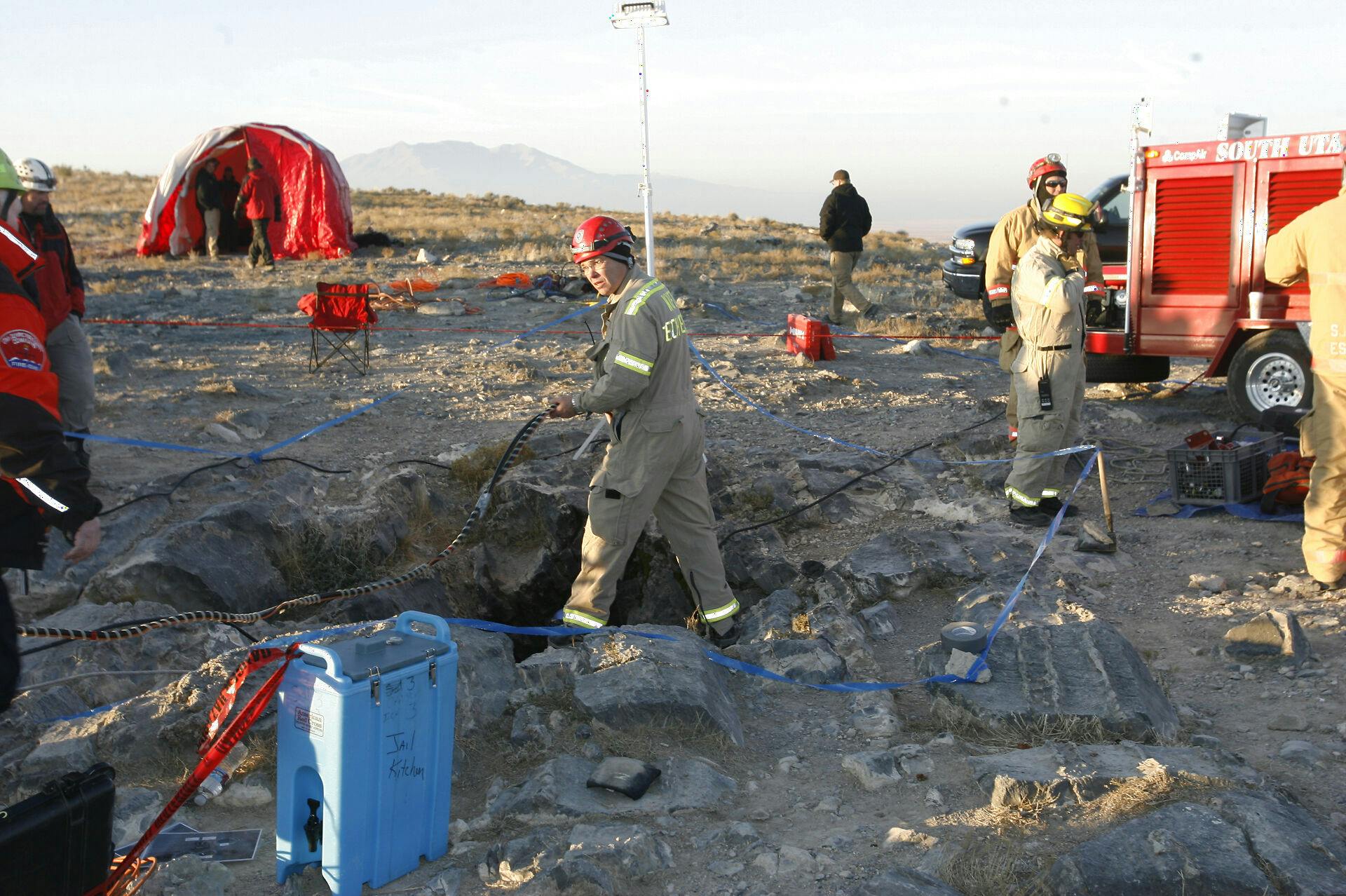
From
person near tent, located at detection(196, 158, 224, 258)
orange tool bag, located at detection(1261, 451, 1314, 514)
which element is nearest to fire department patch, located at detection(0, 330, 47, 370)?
orange tool bag, located at detection(1261, 451, 1314, 514)

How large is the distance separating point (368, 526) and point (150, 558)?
4.45 ft

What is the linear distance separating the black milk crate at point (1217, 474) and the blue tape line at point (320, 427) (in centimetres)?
578

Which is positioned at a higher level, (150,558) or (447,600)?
(150,558)

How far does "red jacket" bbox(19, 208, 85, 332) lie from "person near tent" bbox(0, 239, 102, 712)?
3233 millimetres

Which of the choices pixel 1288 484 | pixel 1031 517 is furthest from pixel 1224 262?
pixel 1031 517

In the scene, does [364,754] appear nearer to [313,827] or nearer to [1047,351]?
[313,827]

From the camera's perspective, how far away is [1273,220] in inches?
346

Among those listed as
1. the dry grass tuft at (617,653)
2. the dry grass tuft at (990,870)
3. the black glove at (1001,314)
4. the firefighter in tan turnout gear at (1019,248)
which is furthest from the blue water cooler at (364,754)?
the black glove at (1001,314)

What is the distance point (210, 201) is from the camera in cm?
1930

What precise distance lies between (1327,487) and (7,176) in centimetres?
617

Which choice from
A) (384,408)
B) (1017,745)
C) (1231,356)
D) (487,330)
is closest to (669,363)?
(1017,745)

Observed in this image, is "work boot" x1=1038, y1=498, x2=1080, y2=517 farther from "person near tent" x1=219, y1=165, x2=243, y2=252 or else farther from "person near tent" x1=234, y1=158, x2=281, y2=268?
"person near tent" x1=219, y1=165, x2=243, y2=252

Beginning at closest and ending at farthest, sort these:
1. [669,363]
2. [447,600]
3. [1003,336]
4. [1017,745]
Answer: [1017,745] → [669,363] → [447,600] → [1003,336]

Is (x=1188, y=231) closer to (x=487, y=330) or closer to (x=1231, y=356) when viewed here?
(x=1231, y=356)
